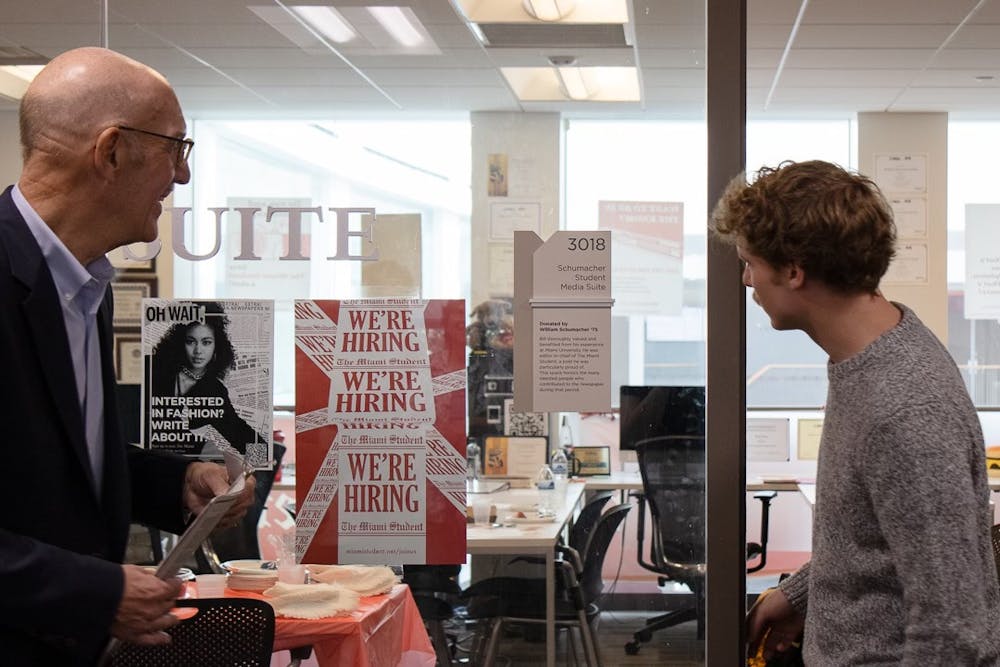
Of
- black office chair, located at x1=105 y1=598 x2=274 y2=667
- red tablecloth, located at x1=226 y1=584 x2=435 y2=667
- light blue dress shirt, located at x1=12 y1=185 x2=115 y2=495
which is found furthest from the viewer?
red tablecloth, located at x1=226 y1=584 x2=435 y2=667

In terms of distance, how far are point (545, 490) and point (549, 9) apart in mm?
1186

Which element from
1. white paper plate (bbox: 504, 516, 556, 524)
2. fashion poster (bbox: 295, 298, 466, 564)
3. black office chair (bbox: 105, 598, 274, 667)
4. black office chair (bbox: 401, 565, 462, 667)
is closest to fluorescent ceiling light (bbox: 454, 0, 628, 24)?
fashion poster (bbox: 295, 298, 466, 564)

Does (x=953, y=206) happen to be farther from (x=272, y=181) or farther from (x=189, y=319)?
(x=189, y=319)

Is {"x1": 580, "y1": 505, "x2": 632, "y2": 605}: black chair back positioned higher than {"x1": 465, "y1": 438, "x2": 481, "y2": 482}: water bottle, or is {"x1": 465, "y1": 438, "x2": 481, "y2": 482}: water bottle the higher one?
{"x1": 465, "y1": 438, "x2": 481, "y2": 482}: water bottle

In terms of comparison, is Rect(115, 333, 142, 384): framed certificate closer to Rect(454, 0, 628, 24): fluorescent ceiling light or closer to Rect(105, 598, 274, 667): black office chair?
Rect(105, 598, 274, 667): black office chair

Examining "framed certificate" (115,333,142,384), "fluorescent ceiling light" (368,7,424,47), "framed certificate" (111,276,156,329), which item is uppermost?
"fluorescent ceiling light" (368,7,424,47)

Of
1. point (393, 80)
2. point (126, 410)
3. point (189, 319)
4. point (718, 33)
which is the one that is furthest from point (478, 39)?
point (126, 410)

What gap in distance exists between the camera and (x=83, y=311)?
1.80 m

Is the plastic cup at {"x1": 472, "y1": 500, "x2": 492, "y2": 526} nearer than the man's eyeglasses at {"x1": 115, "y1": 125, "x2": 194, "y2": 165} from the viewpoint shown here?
No

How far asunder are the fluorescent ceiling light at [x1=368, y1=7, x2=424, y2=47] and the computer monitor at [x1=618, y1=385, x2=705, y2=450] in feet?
3.31

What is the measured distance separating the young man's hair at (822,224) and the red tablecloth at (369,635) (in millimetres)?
1276

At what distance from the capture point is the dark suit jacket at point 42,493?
59.3 inches

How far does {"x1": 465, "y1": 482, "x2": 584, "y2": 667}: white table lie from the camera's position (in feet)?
8.90

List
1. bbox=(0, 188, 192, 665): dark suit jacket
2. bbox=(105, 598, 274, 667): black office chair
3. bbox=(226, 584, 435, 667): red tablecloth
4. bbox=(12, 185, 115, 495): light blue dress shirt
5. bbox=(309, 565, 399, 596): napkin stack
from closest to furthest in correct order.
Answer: bbox=(0, 188, 192, 665): dark suit jacket
bbox=(12, 185, 115, 495): light blue dress shirt
bbox=(105, 598, 274, 667): black office chair
bbox=(226, 584, 435, 667): red tablecloth
bbox=(309, 565, 399, 596): napkin stack
